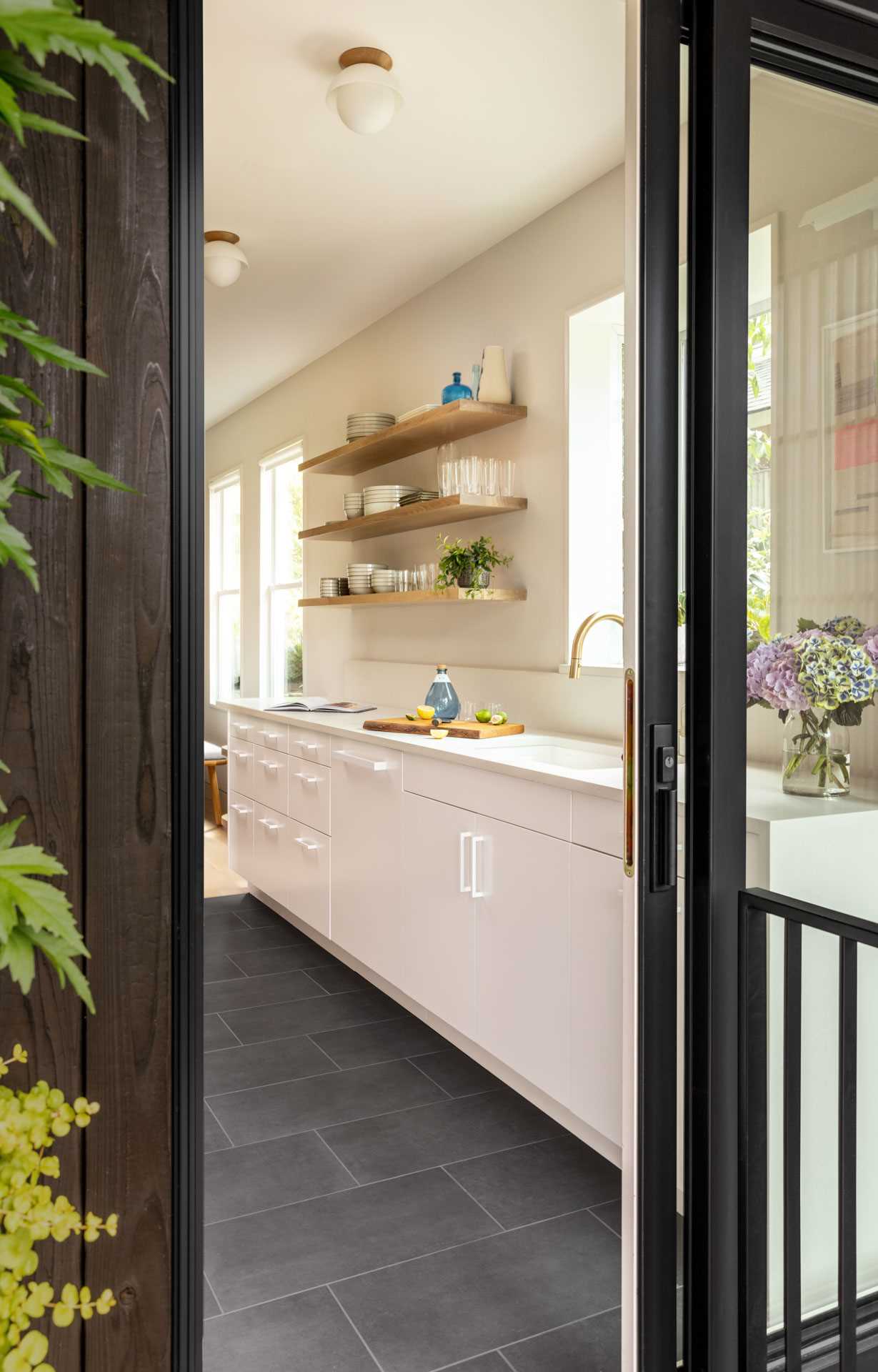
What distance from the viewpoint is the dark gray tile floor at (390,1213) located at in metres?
1.74

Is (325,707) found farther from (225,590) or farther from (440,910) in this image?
(225,590)

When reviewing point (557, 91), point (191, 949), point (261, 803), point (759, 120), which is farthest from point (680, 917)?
point (261, 803)

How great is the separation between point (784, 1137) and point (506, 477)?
7.96 feet

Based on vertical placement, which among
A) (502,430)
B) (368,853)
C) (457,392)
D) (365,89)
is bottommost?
(368,853)

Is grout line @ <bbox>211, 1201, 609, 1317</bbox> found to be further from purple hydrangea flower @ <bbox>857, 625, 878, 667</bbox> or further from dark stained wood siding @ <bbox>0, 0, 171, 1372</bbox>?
purple hydrangea flower @ <bbox>857, 625, 878, 667</bbox>

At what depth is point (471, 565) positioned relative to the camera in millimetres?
3461

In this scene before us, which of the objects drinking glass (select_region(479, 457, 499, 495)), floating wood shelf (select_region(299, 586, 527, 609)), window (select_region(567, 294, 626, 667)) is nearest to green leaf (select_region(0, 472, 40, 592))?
window (select_region(567, 294, 626, 667))

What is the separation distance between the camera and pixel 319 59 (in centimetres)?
248

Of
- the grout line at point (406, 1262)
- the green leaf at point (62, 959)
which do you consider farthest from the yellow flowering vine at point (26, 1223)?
the grout line at point (406, 1262)

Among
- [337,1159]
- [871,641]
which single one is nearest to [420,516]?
[337,1159]

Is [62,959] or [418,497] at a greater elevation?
[418,497]

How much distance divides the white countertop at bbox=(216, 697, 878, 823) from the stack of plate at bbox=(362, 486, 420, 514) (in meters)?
0.85

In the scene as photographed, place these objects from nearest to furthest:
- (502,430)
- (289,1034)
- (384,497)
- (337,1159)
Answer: (337,1159) → (289,1034) → (502,430) → (384,497)

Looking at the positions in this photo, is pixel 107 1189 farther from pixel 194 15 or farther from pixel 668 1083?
pixel 194 15
